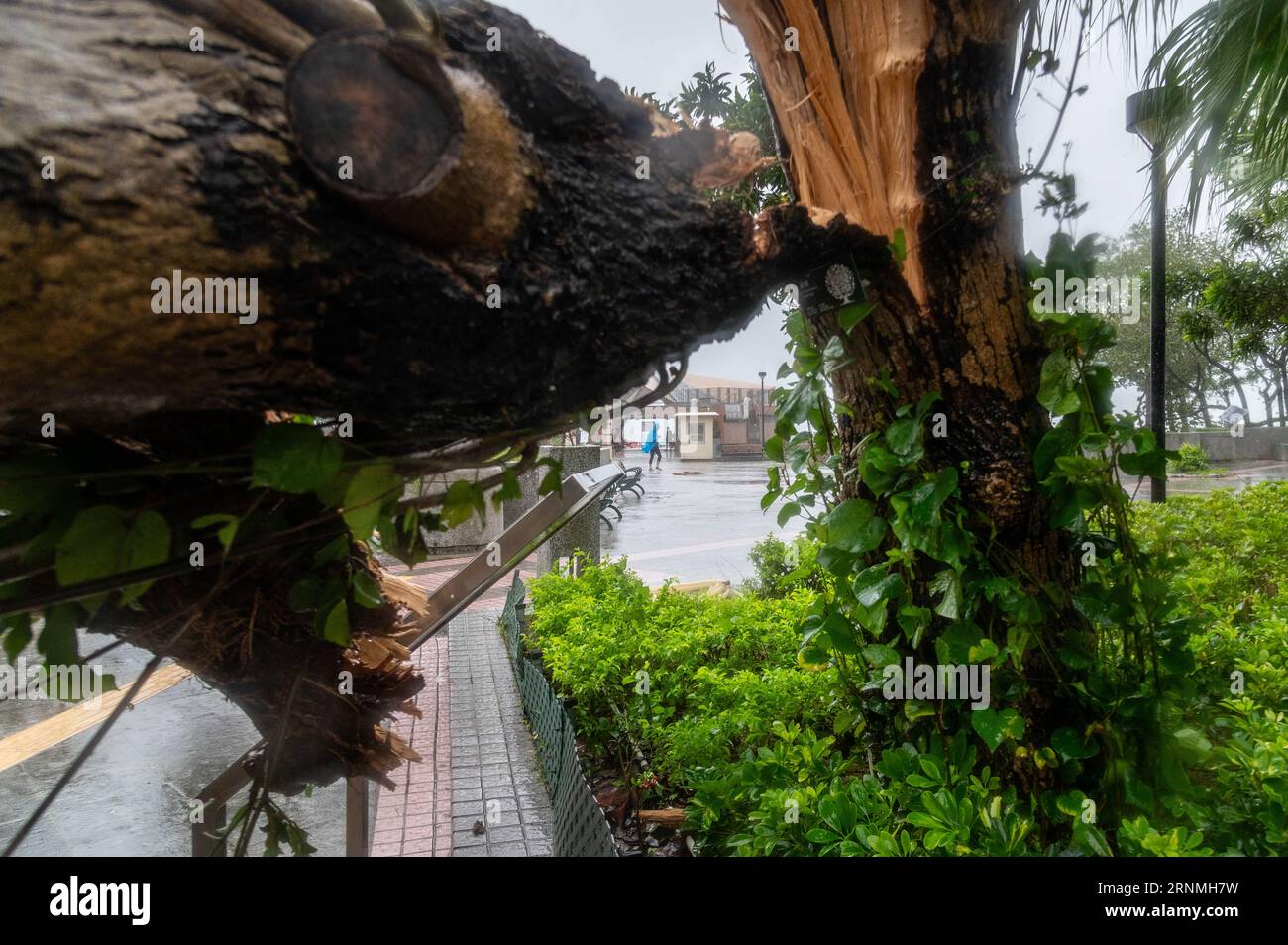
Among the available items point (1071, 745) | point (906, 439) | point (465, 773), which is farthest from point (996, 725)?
point (465, 773)

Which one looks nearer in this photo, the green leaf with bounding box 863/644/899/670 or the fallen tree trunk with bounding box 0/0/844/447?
the fallen tree trunk with bounding box 0/0/844/447

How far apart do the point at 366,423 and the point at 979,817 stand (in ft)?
4.46

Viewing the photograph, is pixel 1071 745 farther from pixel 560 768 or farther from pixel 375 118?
pixel 560 768

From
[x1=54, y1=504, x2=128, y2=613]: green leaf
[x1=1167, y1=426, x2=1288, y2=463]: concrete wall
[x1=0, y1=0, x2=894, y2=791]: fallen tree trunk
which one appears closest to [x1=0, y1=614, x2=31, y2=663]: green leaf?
[x1=0, y1=0, x2=894, y2=791]: fallen tree trunk

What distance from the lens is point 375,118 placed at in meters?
0.73

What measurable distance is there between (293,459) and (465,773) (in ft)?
10.3

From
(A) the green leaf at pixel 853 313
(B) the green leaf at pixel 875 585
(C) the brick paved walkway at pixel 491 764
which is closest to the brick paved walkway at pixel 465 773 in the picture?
(C) the brick paved walkway at pixel 491 764

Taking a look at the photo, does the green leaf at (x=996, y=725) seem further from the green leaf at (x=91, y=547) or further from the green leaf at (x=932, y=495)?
the green leaf at (x=91, y=547)

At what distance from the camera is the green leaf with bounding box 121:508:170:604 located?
924mm

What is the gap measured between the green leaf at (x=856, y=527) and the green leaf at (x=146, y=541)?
129cm

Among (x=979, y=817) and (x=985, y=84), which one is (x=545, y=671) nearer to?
(x=979, y=817)

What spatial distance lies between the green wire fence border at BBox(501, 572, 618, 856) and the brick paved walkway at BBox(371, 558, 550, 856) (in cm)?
11

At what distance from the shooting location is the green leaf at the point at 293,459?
873mm

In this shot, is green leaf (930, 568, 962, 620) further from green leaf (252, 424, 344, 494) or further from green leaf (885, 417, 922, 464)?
green leaf (252, 424, 344, 494)
